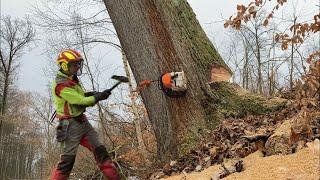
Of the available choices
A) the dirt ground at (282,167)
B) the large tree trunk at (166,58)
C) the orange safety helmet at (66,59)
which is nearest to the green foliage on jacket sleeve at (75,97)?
the orange safety helmet at (66,59)

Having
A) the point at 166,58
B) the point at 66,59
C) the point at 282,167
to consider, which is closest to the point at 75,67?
the point at 66,59

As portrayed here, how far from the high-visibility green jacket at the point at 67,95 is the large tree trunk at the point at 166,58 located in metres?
1.11

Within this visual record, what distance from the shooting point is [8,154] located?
160ft

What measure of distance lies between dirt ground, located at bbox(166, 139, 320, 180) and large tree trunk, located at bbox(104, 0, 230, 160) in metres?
1.56

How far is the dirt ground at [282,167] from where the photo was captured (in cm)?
340

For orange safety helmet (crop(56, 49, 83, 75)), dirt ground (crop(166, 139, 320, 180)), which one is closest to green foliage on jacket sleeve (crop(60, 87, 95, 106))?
orange safety helmet (crop(56, 49, 83, 75))

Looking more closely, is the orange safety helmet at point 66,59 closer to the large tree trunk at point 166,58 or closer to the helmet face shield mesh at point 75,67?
the helmet face shield mesh at point 75,67

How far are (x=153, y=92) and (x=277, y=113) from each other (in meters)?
1.69

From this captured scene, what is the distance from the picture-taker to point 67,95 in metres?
5.20

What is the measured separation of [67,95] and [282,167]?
106 inches

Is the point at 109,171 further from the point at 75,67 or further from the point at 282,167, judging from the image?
the point at 282,167

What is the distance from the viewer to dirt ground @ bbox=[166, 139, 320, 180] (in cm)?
340

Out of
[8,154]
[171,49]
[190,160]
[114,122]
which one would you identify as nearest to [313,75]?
[190,160]

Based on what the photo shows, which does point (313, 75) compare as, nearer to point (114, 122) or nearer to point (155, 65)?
point (155, 65)
